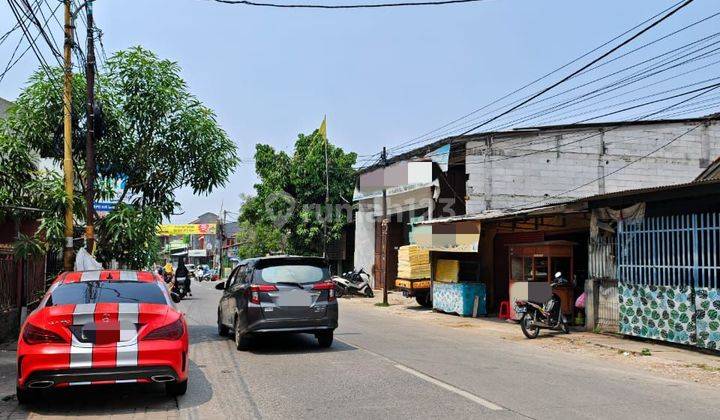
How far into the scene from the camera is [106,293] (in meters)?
7.50

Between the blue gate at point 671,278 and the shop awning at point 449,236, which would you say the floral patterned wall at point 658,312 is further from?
the shop awning at point 449,236

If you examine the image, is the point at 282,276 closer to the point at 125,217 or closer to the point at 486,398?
the point at 125,217

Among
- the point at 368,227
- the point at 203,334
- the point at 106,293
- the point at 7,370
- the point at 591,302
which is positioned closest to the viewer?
the point at 106,293

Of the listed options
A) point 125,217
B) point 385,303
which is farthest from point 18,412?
point 385,303

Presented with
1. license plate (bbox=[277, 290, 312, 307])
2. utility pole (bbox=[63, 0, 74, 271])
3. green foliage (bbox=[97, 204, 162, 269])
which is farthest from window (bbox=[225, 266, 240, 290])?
utility pole (bbox=[63, 0, 74, 271])

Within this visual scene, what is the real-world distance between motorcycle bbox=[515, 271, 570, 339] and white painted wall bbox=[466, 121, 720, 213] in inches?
399

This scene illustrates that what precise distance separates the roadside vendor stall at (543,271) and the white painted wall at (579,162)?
7.06 metres

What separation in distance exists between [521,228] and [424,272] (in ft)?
14.8

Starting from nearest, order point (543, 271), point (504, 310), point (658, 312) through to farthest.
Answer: point (658, 312), point (543, 271), point (504, 310)

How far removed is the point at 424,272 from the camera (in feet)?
74.9

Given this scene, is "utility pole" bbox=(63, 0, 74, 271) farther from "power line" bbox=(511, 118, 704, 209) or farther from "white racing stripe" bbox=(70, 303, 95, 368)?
"power line" bbox=(511, 118, 704, 209)

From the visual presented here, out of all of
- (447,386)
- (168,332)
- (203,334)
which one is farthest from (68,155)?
(447,386)

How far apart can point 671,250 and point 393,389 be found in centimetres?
740

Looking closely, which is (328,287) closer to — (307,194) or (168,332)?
(168,332)
